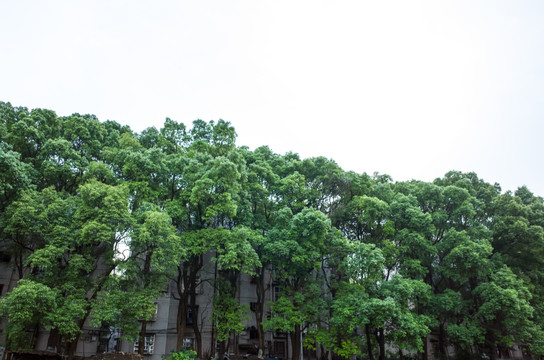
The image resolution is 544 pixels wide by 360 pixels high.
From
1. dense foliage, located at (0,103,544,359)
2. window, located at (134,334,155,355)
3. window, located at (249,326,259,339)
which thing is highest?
dense foliage, located at (0,103,544,359)

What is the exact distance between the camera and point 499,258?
21.8 meters

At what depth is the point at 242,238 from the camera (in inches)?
686

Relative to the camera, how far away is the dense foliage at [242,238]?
49.1 ft

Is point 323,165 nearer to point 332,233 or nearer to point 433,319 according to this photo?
point 332,233

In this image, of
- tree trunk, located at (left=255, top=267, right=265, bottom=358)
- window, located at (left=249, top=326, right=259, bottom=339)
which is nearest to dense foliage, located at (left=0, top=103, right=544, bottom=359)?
tree trunk, located at (left=255, top=267, right=265, bottom=358)

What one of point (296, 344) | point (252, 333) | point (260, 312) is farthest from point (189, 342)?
point (296, 344)

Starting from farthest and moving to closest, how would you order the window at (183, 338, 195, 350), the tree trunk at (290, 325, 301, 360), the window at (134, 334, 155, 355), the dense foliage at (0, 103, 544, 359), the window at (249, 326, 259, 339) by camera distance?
the window at (249, 326, 259, 339) → the window at (183, 338, 195, 350) → the window at (134, 334, 155, 355) → the tree trunk at (290, 325, 301, 360) → the dense foliage at (0, 103, 544, 359)

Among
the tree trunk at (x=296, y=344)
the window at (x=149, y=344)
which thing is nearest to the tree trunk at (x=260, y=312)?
the tree trunk at (x=296, y=344)

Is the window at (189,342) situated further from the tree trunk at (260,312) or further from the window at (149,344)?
the tree trunk at (260,312)

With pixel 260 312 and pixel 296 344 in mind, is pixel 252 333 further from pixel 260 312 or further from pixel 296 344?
pixel 296 344

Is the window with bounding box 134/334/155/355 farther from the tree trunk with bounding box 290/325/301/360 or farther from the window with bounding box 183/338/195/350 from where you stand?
the tree trunk with bounding box 290/325/301/360

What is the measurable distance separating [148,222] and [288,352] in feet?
52.6

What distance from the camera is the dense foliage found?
14953 mm

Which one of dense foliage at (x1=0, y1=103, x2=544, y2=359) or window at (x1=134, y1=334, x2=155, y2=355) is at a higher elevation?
dense foliage at (x1=0, y1=103, x2=544, y2=359)
